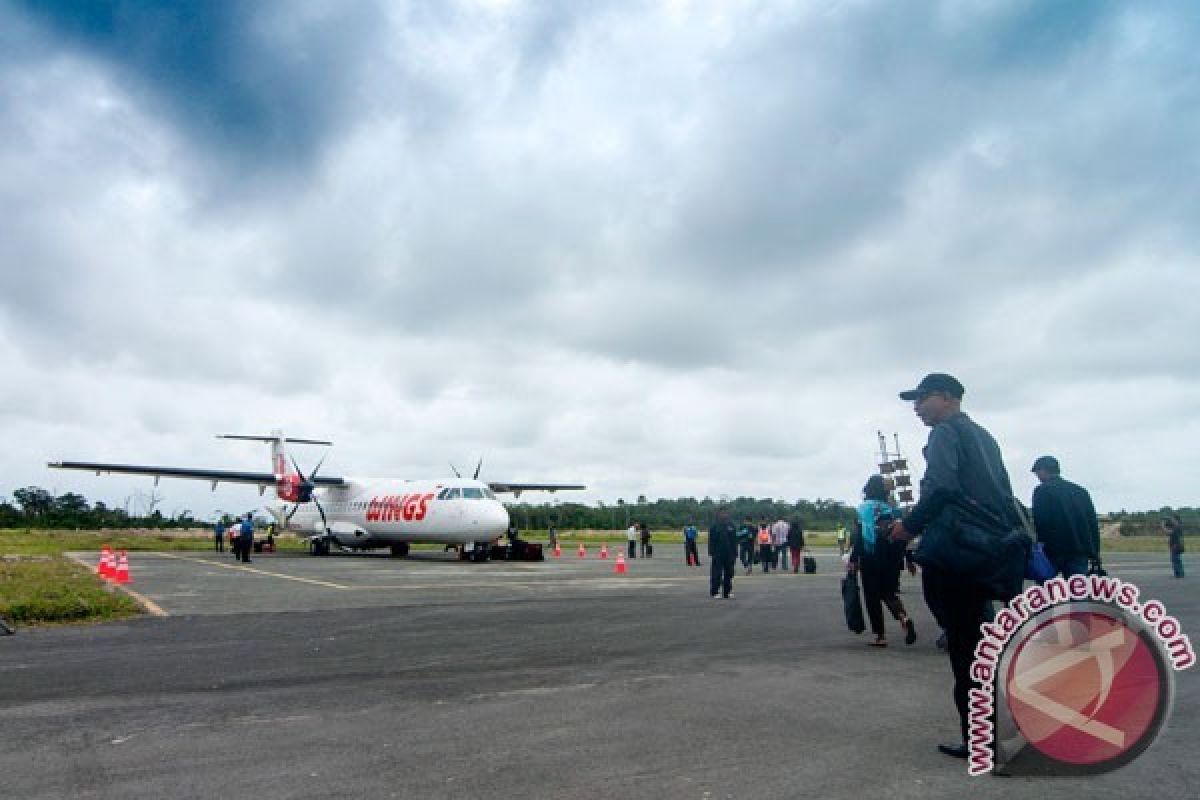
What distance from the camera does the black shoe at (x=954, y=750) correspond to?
4.23 meters

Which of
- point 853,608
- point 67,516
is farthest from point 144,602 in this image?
point 67,516

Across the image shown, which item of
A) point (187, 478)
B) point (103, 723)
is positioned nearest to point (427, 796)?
point (103, 723)

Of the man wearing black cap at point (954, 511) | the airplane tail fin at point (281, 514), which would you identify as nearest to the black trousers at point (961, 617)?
the man wearing black cap at point (954, 511)

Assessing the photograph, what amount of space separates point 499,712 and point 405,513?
86.7ft

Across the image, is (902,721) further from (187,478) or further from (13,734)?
(187,478)

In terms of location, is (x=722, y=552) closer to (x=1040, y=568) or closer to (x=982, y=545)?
(x=1040, y=568)

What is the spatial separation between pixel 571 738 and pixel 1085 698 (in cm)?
268

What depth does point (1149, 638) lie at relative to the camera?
3.41 m

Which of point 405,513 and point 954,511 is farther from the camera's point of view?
point 405,513

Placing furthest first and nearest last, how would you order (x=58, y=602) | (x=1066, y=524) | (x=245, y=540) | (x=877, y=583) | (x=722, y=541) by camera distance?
(x=245, y=540) → (x=722, y=541) → (x=58, y=602) → (x=877, y=583) → (x=1066, y=524)

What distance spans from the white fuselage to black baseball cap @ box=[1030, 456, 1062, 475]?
21.7 metres

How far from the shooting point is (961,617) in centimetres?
417

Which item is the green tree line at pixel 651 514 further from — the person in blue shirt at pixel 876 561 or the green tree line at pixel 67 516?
the person in blue shirt at pixel 876 561

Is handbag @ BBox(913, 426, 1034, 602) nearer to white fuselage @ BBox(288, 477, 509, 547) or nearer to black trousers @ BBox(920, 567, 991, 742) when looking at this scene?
black trousers @ BBox(920, 567, 991, 742)
